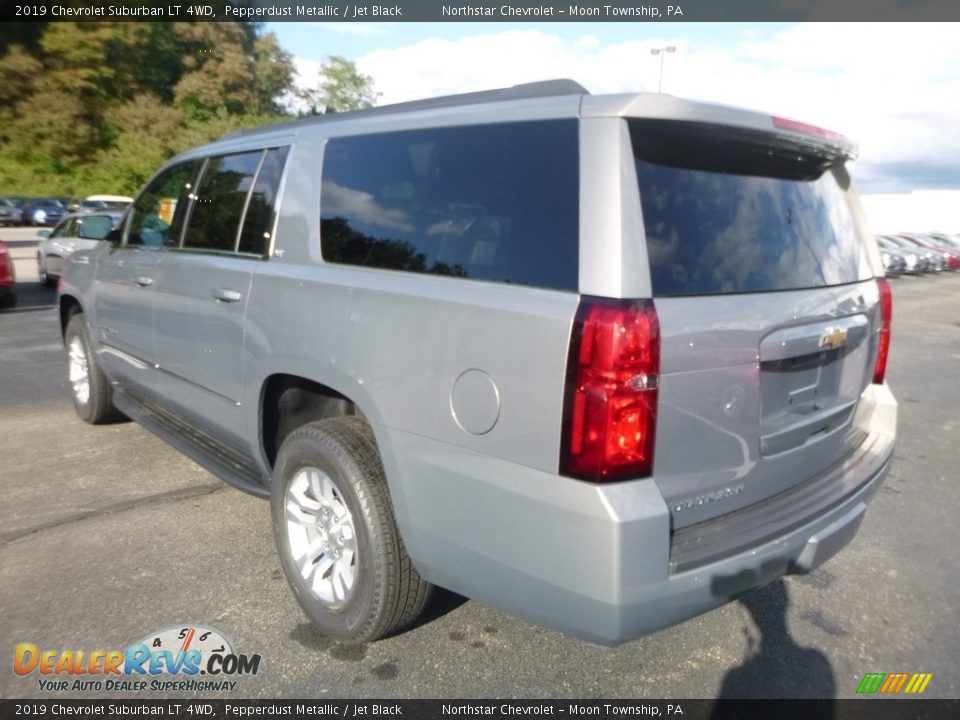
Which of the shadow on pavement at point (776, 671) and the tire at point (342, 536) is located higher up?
the tire at point (342, 536)

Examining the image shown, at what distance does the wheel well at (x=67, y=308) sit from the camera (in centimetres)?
592

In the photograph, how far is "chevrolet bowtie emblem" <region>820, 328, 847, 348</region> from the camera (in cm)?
270

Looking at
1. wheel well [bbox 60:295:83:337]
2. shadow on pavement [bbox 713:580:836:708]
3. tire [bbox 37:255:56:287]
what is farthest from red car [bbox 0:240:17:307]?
shadow on pavement [bbox 713:580:836:708]

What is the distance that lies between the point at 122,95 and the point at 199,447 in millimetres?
26196

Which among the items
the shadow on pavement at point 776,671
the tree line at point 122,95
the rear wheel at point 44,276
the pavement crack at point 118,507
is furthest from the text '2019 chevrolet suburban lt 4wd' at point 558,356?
the tree line at point 122,95

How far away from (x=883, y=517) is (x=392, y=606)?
3.17 metres

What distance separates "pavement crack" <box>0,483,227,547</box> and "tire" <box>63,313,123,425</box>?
1.49 metres

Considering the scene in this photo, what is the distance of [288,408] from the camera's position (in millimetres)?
3457

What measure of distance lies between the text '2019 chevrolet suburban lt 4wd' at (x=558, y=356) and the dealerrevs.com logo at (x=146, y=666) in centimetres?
37

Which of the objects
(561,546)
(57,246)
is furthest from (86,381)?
(57,246)

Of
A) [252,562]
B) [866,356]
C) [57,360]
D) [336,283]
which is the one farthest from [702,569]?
[57,360]

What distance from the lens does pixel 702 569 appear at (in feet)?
7.50

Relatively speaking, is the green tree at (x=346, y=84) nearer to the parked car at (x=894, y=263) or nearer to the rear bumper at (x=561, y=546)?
the parked car at (x=894, y=263)

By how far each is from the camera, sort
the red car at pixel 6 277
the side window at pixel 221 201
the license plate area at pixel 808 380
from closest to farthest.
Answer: the license plate area at pixel 808 380 < the side window at pixel 221 201 < the red car at pixel 6 277
